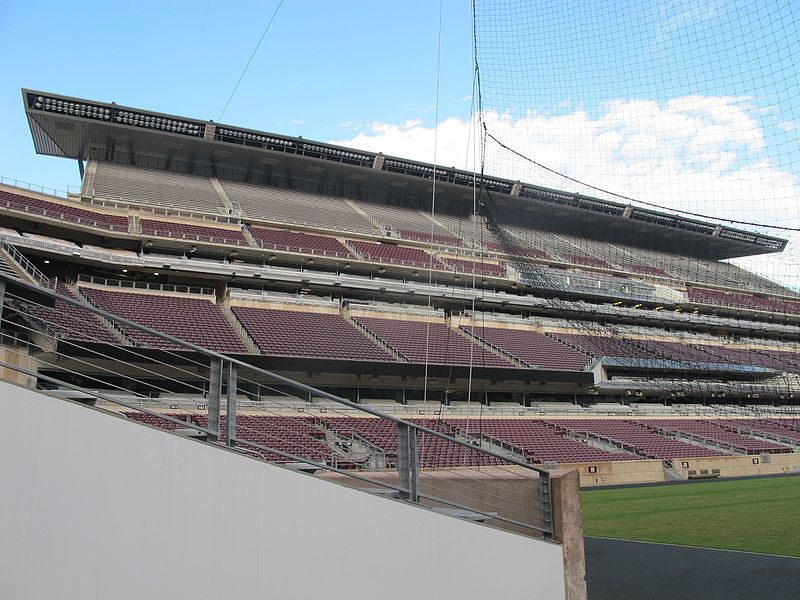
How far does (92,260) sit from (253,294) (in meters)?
6.85

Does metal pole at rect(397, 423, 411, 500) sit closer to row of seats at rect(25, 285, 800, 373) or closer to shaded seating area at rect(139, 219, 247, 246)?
row of seats at rect(25, 285, 800, 373)

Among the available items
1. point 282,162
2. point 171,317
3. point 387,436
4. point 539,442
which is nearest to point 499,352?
point 539,442

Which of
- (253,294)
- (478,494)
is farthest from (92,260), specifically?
(478,494)

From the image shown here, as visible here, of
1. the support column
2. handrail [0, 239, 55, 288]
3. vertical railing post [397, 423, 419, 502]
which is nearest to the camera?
vertical railing post [397, 423, 419, 502]

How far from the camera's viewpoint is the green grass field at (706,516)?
371 inches

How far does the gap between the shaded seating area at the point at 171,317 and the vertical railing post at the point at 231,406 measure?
707 inches

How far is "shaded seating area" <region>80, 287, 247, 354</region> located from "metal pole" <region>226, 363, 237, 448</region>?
17969 millimetres

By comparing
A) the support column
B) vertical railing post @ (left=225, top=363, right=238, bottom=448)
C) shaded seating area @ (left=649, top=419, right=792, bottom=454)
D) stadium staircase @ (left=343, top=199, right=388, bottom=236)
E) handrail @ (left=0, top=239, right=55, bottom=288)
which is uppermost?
stadium staircase @ (left=343, top=199, right=388, bottom=236)

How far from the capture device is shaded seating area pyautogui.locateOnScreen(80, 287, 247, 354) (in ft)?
74.3

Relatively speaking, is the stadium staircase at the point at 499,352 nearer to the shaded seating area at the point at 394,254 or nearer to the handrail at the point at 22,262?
the shaded seating area at the point at 394,254

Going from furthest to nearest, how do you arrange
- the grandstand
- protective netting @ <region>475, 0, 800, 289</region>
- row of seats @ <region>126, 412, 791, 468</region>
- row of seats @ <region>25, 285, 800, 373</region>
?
row of seats @ <region>25, 285, 800, 373</region> → the grandstand → row of seats @ <region>126, 412, 791, 468</region> → protective netting @ <region>475, 0, 800, 289</region>

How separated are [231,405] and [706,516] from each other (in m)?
11.4

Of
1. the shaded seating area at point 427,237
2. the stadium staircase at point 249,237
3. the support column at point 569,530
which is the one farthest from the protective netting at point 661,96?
the shaded seating area at point 427,237

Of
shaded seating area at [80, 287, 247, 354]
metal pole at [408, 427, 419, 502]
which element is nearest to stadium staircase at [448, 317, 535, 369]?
shaded seating area at [80, 287, 247, 354]
